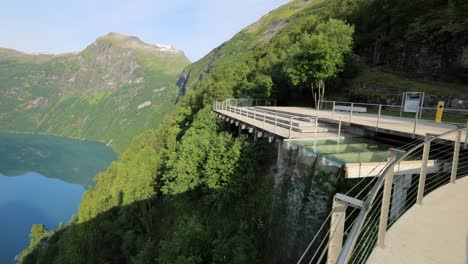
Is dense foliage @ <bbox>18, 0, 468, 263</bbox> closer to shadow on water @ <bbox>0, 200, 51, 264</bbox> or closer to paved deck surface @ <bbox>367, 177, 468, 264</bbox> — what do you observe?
paved deck surface @ <bbox>367, 177, 468, 264</bbox>

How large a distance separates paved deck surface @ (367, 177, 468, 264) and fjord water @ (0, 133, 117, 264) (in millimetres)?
Result: 58556

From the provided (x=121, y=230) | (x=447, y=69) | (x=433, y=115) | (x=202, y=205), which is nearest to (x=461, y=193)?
(x=202, y=205)

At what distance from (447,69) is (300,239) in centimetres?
2249

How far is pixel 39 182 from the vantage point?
88125 mm

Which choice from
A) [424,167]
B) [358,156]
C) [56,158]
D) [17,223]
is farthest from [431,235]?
[56,158]

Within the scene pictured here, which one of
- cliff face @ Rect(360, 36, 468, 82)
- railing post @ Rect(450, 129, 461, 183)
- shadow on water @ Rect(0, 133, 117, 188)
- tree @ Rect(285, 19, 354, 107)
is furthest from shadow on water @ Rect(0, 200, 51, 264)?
cliff face @ Rect(360, 36, 468, 82)

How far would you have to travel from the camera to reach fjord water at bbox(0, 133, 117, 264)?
55062mm

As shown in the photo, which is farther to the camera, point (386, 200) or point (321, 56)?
point (321, 56)

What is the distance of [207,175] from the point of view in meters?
16.6

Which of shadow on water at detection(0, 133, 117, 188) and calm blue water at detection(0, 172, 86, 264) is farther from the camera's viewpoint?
shadow on water at detection(0, 133, 117, 188)

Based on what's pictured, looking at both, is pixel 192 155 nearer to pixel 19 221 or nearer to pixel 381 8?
pixel 381 8

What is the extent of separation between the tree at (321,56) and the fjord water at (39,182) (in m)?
54.5

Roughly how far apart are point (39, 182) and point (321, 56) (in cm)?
10164

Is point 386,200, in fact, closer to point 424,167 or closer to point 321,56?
point 424,167
